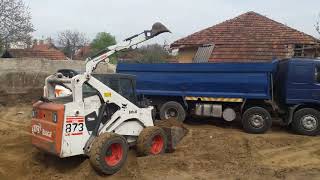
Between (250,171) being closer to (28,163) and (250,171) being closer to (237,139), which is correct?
(237,139)

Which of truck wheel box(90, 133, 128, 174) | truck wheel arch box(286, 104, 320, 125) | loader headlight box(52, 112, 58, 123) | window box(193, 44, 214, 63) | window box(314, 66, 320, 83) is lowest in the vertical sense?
truck wheel box(90, 133, 128, 174)

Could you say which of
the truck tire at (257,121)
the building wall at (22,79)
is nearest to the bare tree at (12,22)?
the building wall at (22,79)

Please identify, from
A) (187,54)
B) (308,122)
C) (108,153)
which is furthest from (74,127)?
(187,54)

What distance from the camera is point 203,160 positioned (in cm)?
991

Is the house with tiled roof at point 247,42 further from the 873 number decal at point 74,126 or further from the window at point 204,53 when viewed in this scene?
the 873 number decal at point 74,126

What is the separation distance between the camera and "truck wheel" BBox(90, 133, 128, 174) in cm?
836

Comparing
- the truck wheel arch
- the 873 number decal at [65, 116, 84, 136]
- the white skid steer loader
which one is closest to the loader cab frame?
the white skid steer loader

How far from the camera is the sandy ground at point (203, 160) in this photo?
28.9 ft

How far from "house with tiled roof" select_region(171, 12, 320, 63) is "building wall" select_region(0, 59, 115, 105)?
15.7 ft

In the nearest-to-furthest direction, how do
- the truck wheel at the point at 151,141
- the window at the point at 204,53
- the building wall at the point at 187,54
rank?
the truck wheel at the point at 151,141 → the window at the point at 204,53 → the building wall at the point at 187,54

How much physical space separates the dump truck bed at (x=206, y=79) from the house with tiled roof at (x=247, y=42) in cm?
591

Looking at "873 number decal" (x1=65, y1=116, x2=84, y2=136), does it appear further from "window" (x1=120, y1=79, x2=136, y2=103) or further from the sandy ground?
"window" (x1=120, y1=79, x2=136, y2=103)

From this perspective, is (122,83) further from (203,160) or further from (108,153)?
(203,160)

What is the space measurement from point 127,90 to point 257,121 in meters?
5.73
